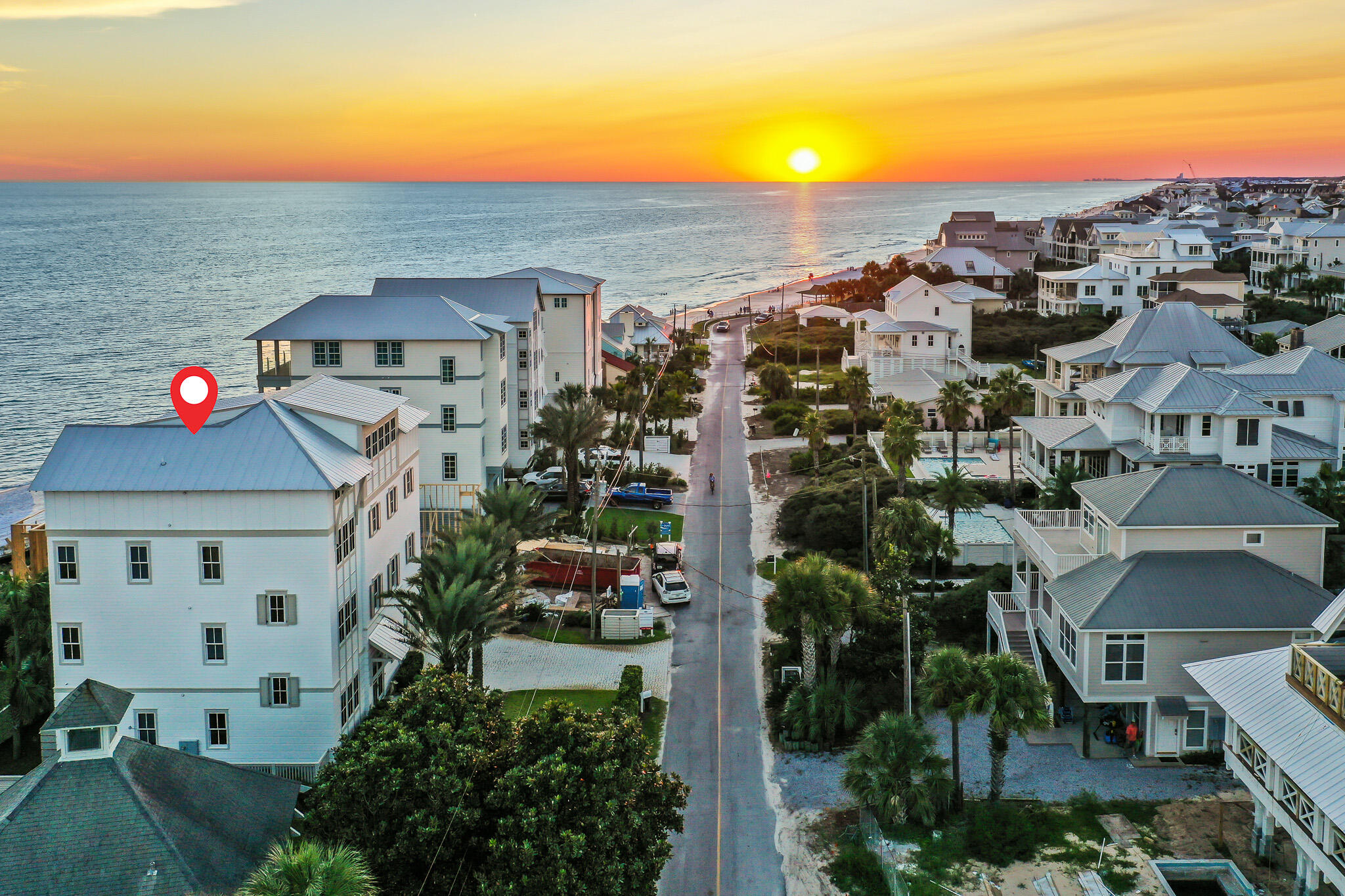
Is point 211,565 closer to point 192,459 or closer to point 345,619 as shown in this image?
point 192,459

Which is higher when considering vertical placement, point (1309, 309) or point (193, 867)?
point (1309, 309)

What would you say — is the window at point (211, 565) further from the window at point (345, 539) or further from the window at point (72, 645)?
the window at point (72, 645)

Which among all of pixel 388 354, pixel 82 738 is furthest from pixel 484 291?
pixel 82 738

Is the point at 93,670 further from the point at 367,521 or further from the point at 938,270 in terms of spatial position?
the point at 938,270

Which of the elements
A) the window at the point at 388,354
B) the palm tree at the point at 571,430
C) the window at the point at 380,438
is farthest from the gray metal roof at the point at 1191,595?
the window at the point at 388,354

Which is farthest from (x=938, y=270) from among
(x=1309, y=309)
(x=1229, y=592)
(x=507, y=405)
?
(x=1229, y=592)

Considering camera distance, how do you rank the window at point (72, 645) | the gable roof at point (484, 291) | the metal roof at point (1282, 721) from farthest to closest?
the gable roof at point (484, 291) → the window at point (72, 645) → the metal roof at point (1282, 721)
